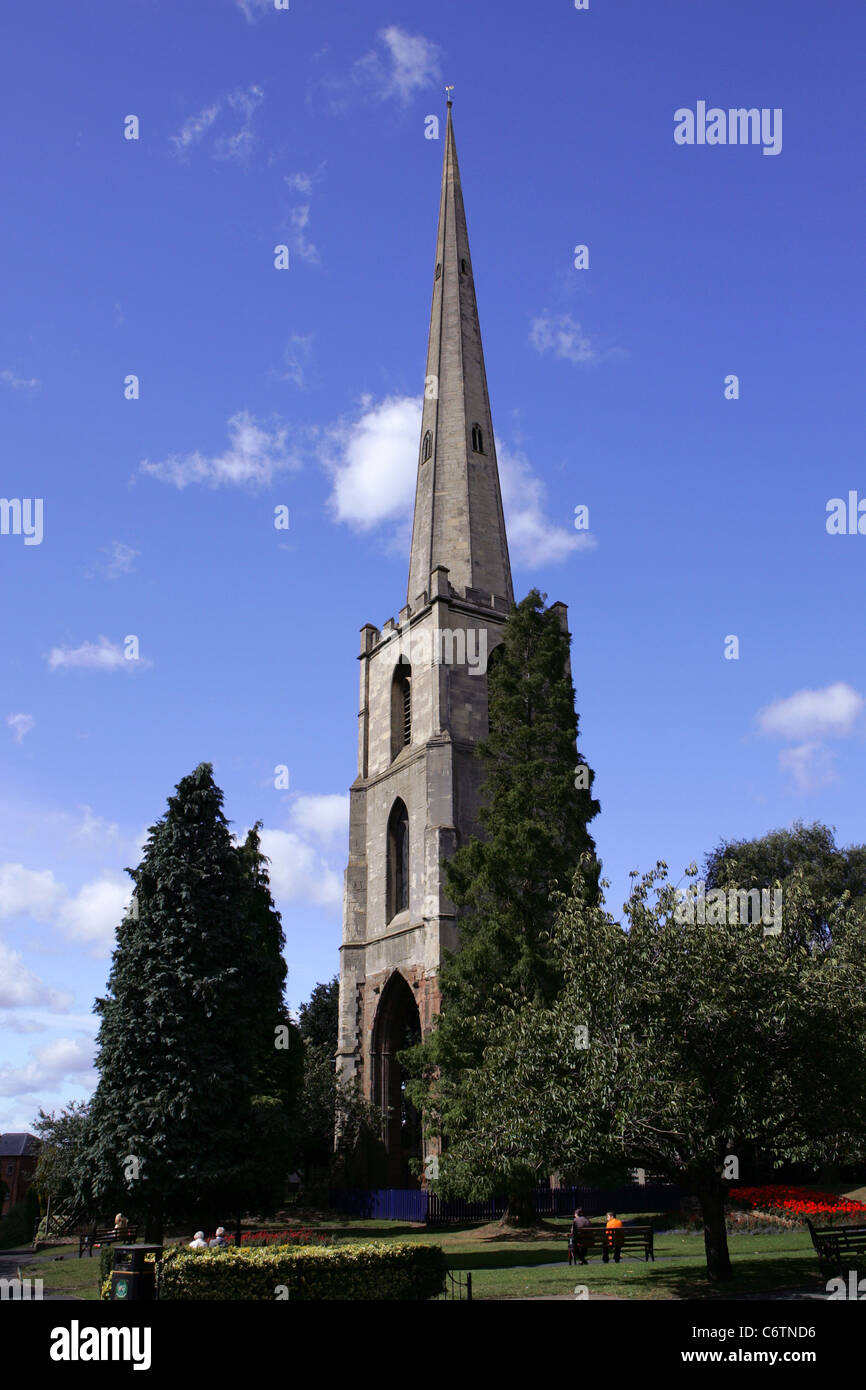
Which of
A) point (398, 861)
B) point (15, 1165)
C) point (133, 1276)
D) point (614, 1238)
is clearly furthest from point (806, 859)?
point (15, 1165)

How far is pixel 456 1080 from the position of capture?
25.7 metres

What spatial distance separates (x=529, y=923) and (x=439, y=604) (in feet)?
50.9

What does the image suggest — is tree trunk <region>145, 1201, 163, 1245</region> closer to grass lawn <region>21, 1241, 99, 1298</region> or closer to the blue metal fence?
grass lawn <region>21, 1241, 99, 1298</region>

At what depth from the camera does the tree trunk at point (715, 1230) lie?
50.8 ft

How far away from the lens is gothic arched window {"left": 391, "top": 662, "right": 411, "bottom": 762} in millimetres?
41094

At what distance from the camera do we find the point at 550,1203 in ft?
93.9

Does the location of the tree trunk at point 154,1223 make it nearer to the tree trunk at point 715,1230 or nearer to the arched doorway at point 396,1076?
the arched doorway at point 396,1076

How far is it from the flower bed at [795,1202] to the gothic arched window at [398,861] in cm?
1607

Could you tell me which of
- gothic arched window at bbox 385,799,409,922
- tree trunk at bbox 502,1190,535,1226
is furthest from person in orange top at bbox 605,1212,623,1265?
gothic arched window at bbox 385,799,409,922

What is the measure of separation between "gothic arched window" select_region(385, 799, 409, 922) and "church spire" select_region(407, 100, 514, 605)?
29.8 feet

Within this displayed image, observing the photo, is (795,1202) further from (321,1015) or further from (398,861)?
(321,1015)

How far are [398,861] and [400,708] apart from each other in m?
6.41
